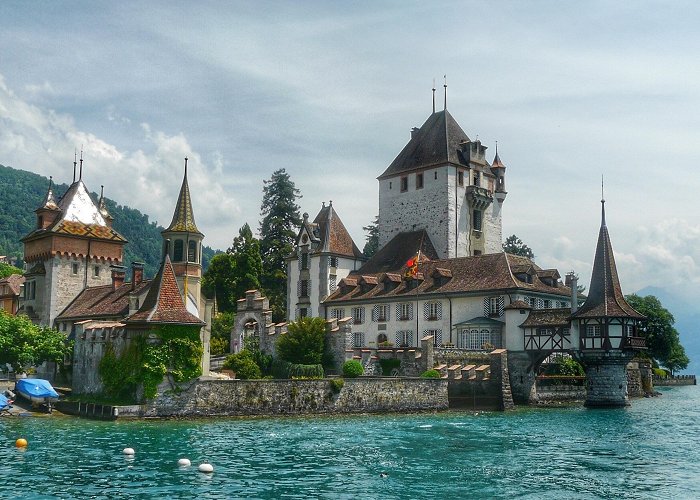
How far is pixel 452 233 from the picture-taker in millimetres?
76375

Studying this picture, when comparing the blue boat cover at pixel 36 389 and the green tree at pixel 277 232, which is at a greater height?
the green tree at pixel 277 232

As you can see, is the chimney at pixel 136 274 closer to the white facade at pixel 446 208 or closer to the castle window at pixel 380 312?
the castle window at pixel 380 312

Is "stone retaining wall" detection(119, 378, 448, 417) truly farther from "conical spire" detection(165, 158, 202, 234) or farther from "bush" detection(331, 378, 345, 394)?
"conical spire" detection(165, 158, 202, 234)

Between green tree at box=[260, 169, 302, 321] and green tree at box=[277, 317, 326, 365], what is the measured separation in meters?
30.9

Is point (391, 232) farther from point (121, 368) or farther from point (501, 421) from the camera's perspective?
point (121, 368)

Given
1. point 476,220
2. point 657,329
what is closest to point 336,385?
point 476,220

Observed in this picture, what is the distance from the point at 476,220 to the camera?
79500 millimetres

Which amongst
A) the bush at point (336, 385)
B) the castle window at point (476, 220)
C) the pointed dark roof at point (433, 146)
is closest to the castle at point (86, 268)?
the bush at point (336, 385)

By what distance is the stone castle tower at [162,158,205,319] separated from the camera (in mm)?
54156

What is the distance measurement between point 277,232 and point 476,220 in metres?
26.7

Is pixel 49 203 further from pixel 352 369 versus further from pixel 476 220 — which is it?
pixel 476 220

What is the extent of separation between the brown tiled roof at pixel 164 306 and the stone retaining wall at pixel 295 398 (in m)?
3.47

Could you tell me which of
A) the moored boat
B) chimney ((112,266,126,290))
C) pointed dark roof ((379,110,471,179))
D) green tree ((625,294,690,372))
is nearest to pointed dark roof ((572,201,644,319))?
pointed dark roof ((379,110,471,179))

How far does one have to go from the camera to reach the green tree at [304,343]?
5591 centimetres
